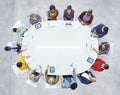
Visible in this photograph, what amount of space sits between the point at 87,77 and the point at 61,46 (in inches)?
31.1

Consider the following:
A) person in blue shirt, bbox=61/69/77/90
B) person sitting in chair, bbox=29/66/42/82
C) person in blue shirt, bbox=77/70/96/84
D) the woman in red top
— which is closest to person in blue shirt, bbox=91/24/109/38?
the woman in red top

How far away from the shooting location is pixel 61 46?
6.38m

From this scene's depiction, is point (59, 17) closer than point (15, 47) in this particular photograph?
No

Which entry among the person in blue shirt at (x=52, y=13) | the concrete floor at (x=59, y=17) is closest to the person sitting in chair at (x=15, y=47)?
the concrete floor at (x=59, y=17)

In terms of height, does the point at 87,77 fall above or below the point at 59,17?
below

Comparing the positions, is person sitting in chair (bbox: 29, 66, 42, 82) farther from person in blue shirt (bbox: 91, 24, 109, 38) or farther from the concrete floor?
person in blue shirt (bbox: 91, 24, 109, 38)

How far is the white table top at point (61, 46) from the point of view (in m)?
6.34

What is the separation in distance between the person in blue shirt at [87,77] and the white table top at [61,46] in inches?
3.4

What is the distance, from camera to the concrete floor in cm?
677

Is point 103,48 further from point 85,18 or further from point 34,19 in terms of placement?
point 34,19

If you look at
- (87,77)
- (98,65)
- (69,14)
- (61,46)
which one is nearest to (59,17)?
(69,14)

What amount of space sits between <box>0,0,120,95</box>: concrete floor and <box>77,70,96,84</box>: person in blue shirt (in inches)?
15.5

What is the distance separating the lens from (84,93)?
6.77m

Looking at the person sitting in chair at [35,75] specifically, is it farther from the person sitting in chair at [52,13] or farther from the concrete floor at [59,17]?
the person sitting in chair at [52,13]
